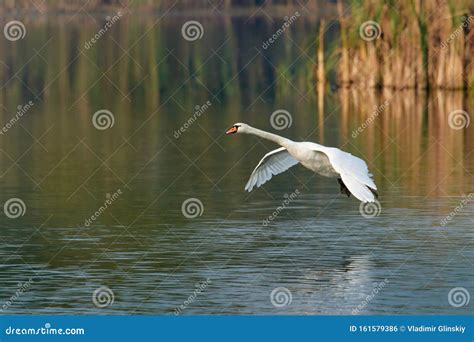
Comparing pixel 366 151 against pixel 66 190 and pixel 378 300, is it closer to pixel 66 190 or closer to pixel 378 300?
pixel 66 190

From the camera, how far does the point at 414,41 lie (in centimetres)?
4806

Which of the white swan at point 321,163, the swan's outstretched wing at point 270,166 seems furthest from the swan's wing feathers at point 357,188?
the swan's outstretched wing at point 270,166

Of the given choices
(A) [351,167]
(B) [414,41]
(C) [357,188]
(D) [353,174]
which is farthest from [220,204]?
(B) [414,41]

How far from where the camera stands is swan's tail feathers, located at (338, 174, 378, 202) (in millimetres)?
21000

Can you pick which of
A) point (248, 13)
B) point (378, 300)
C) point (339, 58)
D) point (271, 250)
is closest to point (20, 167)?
point (271, 250)

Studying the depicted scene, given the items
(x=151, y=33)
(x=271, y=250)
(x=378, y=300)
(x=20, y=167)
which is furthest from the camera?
(x=151, y=33)

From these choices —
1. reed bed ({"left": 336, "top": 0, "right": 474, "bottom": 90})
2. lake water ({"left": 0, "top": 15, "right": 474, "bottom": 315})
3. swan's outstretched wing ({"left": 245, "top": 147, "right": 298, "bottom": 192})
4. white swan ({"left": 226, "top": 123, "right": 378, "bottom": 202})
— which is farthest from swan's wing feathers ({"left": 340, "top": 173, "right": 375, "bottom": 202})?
reed bed ({"left": 336, "top": 0, "right": 474, "bottom": 90})

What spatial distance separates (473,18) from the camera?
46.9m

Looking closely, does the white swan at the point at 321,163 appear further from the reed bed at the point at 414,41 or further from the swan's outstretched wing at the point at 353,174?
the reed bed at the point at 414,41

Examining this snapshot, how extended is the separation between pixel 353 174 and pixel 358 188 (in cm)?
44

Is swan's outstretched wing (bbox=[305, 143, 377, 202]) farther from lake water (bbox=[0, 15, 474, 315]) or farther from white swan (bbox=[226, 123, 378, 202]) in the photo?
lake water (bbox=[0, 15, 474, 315])

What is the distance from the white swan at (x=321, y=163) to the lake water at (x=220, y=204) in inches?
46.1

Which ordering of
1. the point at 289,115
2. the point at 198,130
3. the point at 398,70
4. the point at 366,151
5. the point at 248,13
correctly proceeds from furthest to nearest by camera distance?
the point at 248,13
the point at 398,70
the point at 289,115
the point at 198,130
the point at 366,151

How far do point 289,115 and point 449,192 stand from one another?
1512 cm
